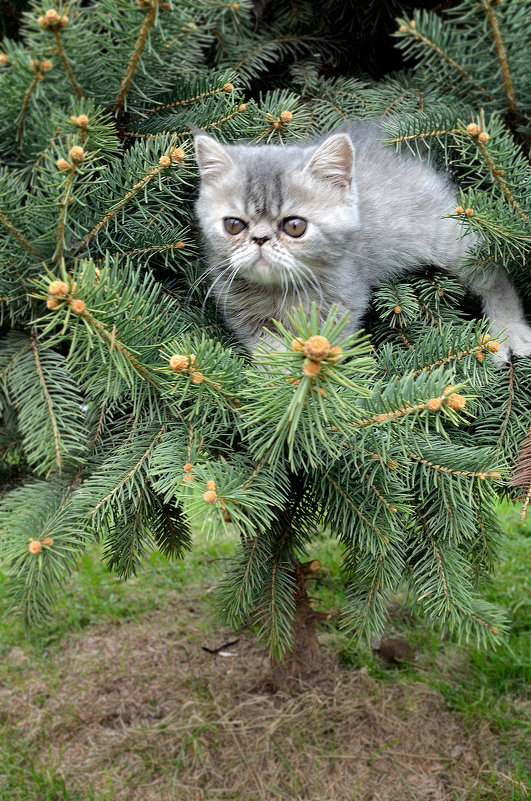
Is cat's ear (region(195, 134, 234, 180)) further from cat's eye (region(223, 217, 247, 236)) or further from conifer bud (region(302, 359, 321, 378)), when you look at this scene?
conifer bud (region(302, 359, 321, 378))

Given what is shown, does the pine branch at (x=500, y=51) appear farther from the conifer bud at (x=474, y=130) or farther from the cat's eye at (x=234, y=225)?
the cat's eye at (x=234, y=225)

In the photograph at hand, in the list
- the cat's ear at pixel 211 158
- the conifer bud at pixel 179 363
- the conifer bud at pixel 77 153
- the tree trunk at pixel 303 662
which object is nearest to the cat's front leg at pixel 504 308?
the cat's ear at pixel 211 158

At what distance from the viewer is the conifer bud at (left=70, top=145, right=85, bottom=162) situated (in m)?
0.77

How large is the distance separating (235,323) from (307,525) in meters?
0.47

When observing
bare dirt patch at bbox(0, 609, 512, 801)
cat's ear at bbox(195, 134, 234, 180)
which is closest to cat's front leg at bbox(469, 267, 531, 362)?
cat's ear at bbox(195, 134, 234, 180)

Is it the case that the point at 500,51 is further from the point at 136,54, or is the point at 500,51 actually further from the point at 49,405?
the point at 49,405

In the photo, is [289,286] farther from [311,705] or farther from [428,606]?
[311,705]

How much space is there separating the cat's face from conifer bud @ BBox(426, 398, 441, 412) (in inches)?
23.0

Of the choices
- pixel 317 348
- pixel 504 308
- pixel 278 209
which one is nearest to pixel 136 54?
pixel 278 209

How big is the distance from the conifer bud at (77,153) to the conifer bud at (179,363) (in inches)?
10.9

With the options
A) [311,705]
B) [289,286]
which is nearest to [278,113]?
[289,286]

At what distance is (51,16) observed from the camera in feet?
2.57

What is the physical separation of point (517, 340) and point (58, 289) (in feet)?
3.12

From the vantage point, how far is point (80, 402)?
1.17 meters
